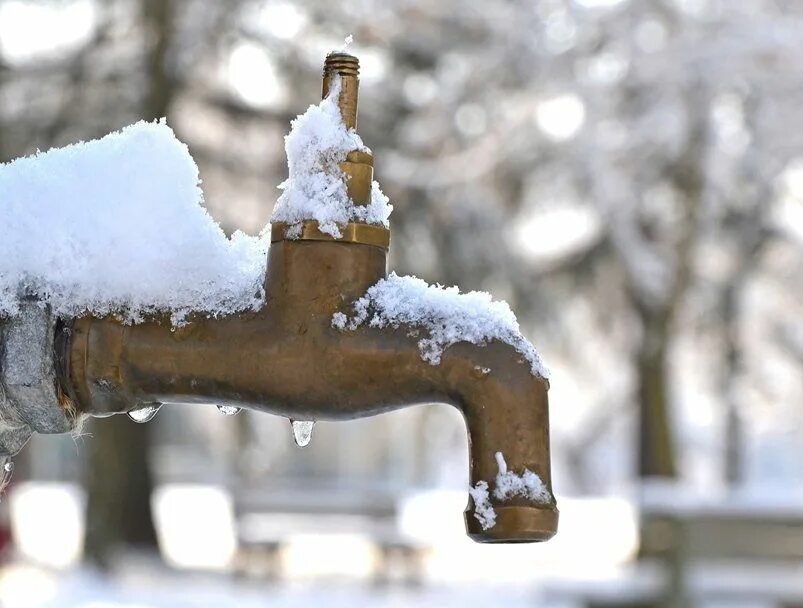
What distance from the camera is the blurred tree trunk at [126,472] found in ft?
27.0

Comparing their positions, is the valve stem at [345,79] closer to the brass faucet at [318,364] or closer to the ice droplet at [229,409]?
the brass faucet at [318,364]

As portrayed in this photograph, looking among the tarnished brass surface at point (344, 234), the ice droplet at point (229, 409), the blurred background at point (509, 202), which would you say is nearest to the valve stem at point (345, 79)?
the tarnished brass surface at point (344, 234)

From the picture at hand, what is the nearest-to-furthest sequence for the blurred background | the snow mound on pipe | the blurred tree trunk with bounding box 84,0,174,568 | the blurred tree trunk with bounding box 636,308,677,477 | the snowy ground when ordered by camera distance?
the snow mound on pipe < the blurred background < the snowy ground < the blurred tree trunk with bounding box 84,0,174,568 < the blurred tree trunk with bounding box 636,308,677,477

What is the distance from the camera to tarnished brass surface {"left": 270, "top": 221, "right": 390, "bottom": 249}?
127 centimetres

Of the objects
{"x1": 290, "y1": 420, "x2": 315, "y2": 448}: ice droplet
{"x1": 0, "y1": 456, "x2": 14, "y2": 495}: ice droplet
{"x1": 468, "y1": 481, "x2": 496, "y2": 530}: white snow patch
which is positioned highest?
{"x1": 290, "y1": 420, "x2": 315, "y2": 448}: ice droplet

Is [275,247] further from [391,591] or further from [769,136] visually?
[391,591]

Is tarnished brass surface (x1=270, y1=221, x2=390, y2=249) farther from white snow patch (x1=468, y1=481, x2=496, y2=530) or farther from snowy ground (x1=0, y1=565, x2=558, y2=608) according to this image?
snowy ground (x1=0, y1=565, x2=558, y2=608)

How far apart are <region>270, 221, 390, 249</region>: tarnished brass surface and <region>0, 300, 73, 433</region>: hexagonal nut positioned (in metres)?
0.26

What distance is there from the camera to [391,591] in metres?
8.66

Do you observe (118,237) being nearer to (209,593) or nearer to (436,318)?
(436,318)

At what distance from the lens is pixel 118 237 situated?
135 centimetres

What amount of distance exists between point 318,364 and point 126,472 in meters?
8.68

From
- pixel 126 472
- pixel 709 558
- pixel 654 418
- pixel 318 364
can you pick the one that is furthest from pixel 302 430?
pixel 654 418

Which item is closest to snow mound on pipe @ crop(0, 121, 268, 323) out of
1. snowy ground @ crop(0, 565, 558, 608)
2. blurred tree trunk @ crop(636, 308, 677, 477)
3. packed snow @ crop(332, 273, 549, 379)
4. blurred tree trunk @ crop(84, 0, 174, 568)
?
packed snow @ crop(332, 273, 549, 379)
